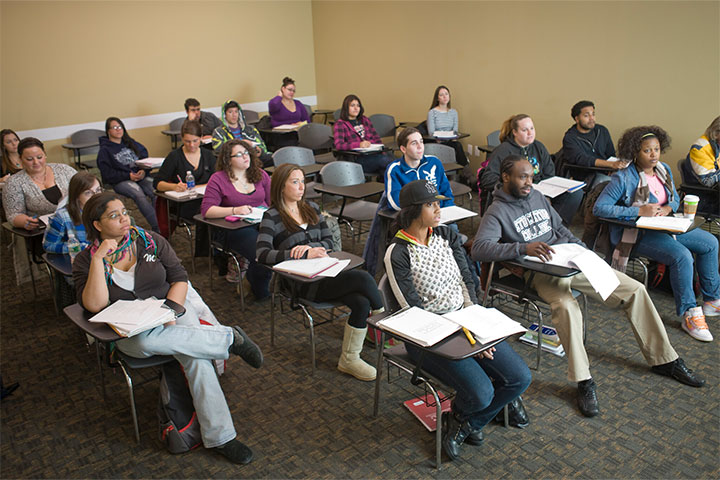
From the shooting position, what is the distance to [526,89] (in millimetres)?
7195

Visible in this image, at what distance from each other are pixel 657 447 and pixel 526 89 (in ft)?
17.9

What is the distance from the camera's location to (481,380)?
96.0 inches

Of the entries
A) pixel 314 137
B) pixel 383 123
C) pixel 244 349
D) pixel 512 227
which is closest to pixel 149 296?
pixel 244 349

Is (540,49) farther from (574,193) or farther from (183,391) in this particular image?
(183,391)

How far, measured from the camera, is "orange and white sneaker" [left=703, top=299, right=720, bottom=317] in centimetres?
382

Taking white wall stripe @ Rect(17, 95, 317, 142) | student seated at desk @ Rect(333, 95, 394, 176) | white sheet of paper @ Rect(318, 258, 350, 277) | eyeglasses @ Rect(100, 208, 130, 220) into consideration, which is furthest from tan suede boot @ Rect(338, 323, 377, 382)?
white wall stripe @ Rect(17, 95, 317, 142)

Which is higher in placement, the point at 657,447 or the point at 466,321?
the point at 466,321

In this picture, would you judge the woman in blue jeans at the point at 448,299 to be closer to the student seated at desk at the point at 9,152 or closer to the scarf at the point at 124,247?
the scarf at the point at 124,247

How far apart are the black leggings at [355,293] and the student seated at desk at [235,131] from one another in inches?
133

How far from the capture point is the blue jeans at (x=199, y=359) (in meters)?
2.57

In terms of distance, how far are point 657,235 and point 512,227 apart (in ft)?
3.79

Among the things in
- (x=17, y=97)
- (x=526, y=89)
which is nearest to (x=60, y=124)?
(x=17, y=97)

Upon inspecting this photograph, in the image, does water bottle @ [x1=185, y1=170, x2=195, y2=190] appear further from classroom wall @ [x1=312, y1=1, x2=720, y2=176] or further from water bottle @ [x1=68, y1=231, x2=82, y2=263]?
classroom wall @ [x1=312, y1=1, x2=720, y2=176]

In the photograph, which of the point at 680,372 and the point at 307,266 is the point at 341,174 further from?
the point at 680,372
